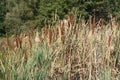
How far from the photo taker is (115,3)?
22062mm

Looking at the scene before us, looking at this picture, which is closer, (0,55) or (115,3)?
(0,55)

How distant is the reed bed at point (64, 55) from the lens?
3914 millimetres

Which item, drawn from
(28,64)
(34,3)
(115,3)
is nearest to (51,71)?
(28,64)

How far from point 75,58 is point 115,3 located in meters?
18.1

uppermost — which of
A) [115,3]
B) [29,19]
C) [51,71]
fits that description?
[51,71]

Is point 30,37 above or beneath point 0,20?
above

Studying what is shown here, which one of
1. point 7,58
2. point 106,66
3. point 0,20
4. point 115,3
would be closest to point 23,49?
point 7,58

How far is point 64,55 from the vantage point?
4246 millimetres

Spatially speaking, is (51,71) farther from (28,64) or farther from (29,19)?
(29,19)

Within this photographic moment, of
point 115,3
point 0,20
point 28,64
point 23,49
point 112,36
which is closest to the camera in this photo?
point 28,64

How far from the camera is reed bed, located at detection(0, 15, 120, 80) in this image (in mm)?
3914

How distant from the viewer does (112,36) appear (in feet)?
14.6

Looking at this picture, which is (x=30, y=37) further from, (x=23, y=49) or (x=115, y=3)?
(x=115, y=3)

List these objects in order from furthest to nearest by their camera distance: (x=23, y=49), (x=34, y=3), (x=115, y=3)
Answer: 1. (x=34, y=3)
2. (x=115, y=3)
3. (x=23, y=49)
